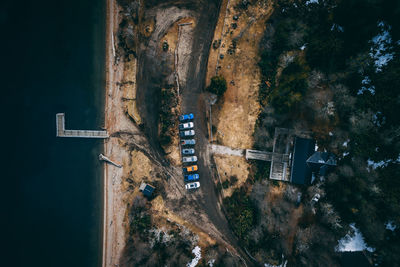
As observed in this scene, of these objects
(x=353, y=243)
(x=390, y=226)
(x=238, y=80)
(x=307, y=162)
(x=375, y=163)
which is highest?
(x=238, y=80)

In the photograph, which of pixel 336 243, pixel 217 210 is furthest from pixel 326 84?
pixel 217 210

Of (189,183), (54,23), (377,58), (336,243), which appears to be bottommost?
(336,243)

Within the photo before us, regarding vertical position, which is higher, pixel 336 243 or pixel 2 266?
pixel 336 243

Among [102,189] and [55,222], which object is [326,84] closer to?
[102,189]

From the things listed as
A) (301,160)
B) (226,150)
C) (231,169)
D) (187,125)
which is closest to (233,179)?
(231,169)

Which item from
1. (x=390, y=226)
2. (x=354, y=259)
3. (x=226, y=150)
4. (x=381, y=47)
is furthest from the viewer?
(x=226, y=150)

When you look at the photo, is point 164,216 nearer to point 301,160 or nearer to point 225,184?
point 225,184
